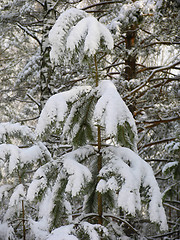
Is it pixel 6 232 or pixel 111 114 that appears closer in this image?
pixel 111 114

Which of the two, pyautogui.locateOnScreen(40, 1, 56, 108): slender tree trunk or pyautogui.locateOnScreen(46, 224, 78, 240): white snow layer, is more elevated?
pyautogui.locateOnScreen(40, 1, 56, 108): slender tree trunk

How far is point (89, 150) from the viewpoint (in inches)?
73.0

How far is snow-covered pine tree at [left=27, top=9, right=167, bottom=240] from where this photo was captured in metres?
1.44

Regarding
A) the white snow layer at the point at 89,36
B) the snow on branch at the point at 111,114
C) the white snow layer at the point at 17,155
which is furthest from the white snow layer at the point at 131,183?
the white snow layer at the point at 17,155

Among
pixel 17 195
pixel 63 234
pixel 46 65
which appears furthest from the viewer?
pixel 46 65

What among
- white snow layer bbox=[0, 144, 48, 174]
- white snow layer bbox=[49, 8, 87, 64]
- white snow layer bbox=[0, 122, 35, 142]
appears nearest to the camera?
white snow layer bbox=[49, 8, 87, 64]

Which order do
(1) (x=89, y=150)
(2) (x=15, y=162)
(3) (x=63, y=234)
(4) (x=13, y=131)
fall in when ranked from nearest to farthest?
(3) (x=63, y=234)
(1) (x=89, y=150)
(2) (x=15, y=162)
(4) (x=13, y=131)

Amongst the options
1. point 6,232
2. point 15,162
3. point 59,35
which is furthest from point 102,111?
point 6,232

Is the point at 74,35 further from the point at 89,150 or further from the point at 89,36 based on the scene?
the point at 89,150

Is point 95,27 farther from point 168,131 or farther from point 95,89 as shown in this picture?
point 168,131

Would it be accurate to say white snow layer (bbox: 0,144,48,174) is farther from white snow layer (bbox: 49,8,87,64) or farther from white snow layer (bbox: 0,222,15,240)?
white snow layer (bbox: 49,8,87,64)

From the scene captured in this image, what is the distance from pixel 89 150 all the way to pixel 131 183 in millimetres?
518

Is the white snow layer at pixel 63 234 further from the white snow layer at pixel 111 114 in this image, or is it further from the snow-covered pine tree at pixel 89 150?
the white snow layer at pixel 111 114

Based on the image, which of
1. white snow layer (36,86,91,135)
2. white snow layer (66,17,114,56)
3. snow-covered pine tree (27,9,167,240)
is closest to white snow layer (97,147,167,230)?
snow-covered pine tree (27,9,167,240)
